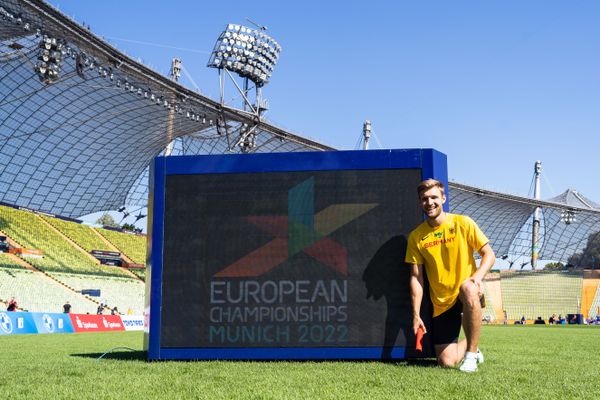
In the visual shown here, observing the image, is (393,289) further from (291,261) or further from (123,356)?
(123,356)

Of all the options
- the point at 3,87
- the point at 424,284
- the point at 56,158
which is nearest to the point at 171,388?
the point at 424,284

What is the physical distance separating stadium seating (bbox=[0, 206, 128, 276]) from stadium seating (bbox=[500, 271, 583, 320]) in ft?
128

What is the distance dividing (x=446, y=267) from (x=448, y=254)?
0.41 feet

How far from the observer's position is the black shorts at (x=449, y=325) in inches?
248

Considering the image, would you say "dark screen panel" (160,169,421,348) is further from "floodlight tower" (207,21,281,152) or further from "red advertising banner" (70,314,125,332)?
"floodlight tower" (207,21,281,152)

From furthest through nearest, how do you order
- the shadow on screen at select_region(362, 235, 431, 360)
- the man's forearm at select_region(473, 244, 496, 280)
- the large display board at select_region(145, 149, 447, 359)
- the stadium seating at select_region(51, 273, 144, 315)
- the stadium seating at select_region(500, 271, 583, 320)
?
the stadium seating at select_region(500, 271, 583, 320)
the stadium seating at select_region(51, 273, 144, 315)
the large display board at select_region(145, 149, 447, 359)
the shadow on screen at select_region(362, 235, 431, 360)
the man's forearm at select_region(473, 244, 496, 280)

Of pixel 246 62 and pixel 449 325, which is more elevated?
pixel 246 62

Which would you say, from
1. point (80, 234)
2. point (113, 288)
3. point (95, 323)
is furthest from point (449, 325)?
point (80, 234)

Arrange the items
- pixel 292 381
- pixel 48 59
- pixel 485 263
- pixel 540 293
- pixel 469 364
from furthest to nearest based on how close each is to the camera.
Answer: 1. pixel 540 293
2. pixel 48 59
3. pixel 485 263
4. pixel 469 364
5. pixel 292 381

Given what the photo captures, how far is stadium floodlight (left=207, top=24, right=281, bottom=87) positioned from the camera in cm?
4811

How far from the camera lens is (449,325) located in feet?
20.7

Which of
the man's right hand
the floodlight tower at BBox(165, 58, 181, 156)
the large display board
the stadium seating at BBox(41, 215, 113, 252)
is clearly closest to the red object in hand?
the man's right hand

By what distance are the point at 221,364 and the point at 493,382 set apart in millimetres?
2652

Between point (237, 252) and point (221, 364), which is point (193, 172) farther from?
point (221, 364)
